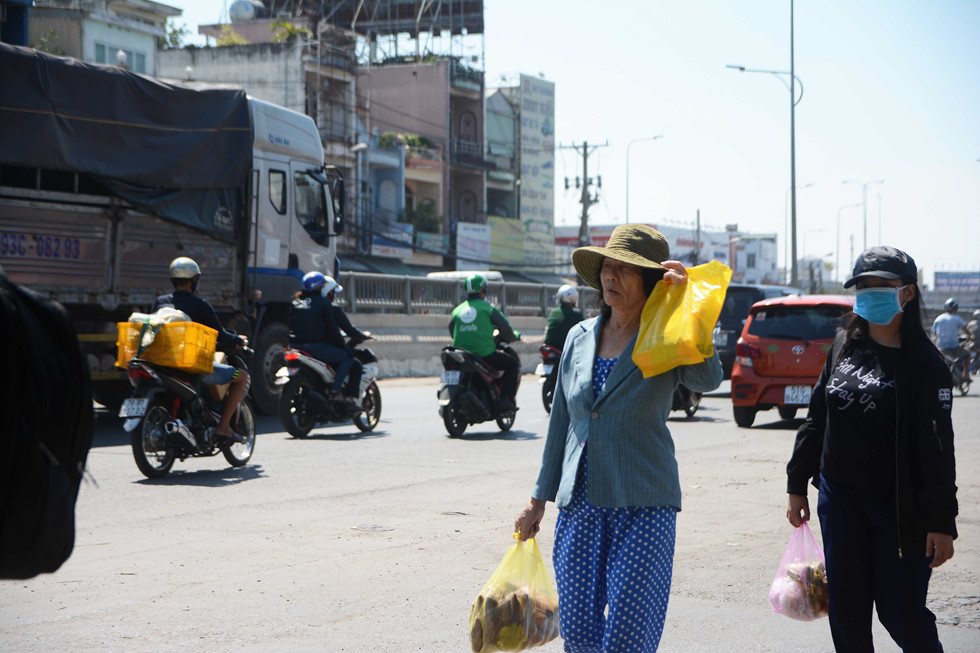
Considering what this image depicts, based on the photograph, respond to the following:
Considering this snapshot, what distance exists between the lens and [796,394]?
13680 mm

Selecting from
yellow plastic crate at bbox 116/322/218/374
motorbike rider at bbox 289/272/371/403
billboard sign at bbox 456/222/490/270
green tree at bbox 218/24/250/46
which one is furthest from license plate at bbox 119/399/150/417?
billboard sign at bbox 456/222/490/270

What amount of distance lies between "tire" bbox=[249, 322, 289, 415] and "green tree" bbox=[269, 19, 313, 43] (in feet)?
112

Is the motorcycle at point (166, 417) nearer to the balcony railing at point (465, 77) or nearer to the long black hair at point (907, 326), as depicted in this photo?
the long black hair at point (907, 326)

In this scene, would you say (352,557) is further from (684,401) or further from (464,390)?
(684,401)

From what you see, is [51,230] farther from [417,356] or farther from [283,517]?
[417,356]

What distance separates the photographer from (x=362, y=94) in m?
58.8

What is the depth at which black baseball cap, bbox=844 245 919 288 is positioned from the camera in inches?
143

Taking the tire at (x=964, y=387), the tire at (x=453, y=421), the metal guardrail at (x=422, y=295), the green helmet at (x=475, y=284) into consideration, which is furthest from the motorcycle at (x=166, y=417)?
the tire at (x=964, y=387)

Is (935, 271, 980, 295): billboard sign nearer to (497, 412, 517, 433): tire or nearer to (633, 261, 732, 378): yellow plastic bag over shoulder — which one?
(497, 412, 517, 433): tire

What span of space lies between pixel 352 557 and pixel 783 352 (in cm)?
882

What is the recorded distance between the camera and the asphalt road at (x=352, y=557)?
482 centimetres

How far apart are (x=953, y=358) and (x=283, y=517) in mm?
16697

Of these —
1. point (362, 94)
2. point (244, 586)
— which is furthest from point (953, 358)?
point (362, 94)

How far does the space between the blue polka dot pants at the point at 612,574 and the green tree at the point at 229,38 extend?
47969 mm
